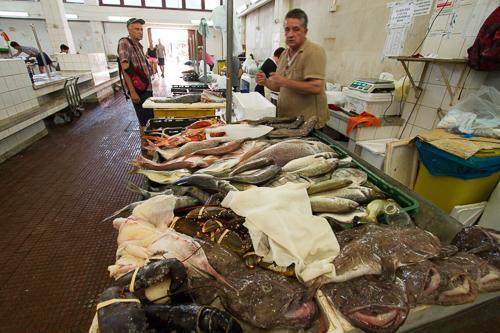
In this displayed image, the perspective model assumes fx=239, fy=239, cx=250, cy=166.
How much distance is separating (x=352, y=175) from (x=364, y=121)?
6.50 feet

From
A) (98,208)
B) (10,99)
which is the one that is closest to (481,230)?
(98,208)

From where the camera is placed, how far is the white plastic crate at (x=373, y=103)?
10.3 feet

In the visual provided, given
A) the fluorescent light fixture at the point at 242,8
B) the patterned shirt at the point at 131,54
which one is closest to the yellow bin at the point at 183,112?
the patterned shirt at the point at 131,54

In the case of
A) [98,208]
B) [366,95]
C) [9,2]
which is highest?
[9,2]

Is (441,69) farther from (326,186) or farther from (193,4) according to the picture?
(193,4)

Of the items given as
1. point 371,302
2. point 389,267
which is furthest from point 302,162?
point 371,302

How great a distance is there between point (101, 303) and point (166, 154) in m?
1.24

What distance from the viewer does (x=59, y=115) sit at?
603cm

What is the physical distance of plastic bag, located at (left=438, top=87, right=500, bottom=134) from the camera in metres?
2.22

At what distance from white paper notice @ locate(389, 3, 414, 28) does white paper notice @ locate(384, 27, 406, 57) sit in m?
0.06

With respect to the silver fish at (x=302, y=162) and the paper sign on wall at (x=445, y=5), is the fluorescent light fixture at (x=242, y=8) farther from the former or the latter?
the silver fish at (x=302, y=162)

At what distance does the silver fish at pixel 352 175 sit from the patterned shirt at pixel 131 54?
11.2 feet

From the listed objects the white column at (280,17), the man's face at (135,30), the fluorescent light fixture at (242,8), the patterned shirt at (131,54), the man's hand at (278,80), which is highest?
the fluorescent light fixture at (242,8)

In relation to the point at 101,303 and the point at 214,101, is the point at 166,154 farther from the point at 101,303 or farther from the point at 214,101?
the point at 214,101
